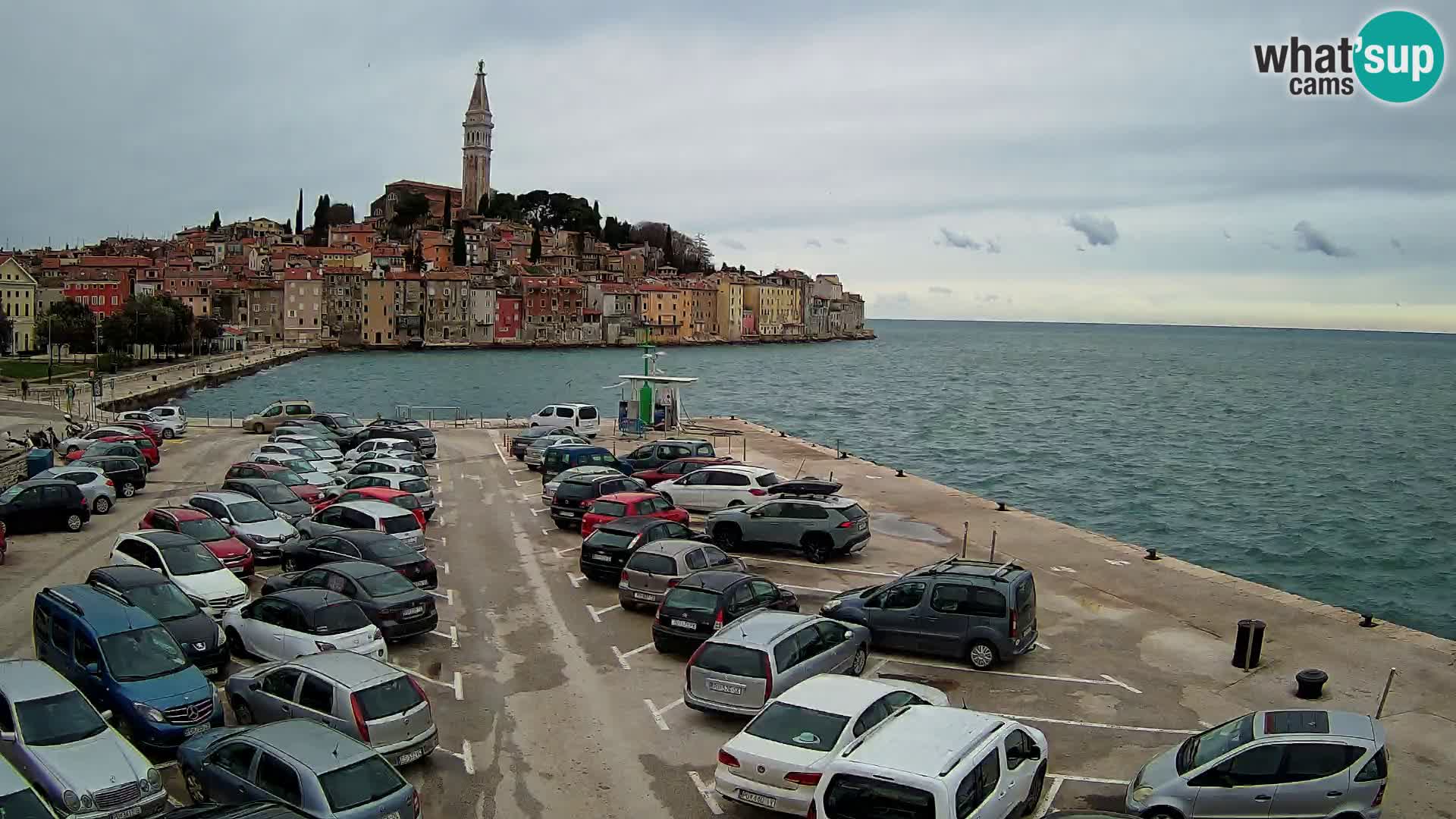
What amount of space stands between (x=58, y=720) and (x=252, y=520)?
34.9 feet

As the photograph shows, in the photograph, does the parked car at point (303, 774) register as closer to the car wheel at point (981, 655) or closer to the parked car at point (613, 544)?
the car wheel at point (981, 655)

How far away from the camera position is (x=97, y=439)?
3216cm

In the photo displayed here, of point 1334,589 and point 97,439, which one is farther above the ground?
point 97,439

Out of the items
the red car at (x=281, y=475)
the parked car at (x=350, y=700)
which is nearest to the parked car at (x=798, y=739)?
the parked car at (x=350, y=700)

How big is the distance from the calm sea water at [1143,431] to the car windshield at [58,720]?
28.8 m

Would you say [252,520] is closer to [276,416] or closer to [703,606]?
[703,606]

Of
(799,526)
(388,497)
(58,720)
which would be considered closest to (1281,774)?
(58,720)

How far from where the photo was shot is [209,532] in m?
18.3

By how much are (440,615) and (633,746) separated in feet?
20.1

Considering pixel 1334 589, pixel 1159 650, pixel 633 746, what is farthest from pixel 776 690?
pixel 1334 589

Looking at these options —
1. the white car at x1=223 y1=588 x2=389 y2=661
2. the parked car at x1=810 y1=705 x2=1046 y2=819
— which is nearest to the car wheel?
the parked car at x1=810 y1=705 x2=1046 y2=819

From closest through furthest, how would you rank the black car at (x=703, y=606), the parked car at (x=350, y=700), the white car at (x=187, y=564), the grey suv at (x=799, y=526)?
the parked car at (x=350, y=700), the black car at (x=703, y=606), the white car at (x=187, y=564), the grey suv at (x=799, y=526)

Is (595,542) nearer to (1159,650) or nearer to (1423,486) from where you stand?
(1159,650)

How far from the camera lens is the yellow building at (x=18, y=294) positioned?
4439 inches
